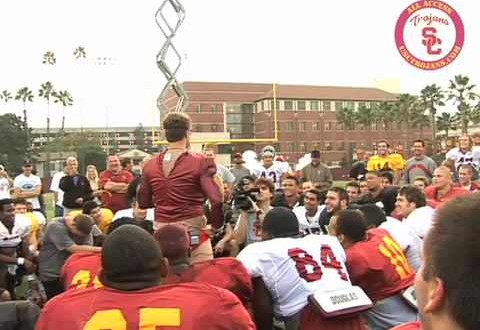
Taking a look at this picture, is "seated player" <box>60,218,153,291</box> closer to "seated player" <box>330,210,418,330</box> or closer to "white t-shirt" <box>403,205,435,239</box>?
"seated player" <box>330,210,418,330</box>

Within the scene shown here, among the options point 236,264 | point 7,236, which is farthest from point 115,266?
point 7,236

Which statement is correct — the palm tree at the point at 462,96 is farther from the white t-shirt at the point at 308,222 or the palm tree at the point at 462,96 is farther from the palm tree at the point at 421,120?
the white t-shirt at the point at 308,222

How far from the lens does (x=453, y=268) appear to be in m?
1.16

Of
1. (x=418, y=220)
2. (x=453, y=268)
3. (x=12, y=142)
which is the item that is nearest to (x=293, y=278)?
(x=418, y=220)

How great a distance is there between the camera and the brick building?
81938mm

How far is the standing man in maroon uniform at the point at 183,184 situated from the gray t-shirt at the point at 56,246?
2.05 metres

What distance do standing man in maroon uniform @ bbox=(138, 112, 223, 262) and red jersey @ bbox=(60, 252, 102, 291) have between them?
29.3 inches

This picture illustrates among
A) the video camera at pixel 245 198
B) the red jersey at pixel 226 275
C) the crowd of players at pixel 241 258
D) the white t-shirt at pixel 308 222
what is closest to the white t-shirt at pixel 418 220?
the crowd of players at pixel 241 258

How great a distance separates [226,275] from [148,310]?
1386 millimetres

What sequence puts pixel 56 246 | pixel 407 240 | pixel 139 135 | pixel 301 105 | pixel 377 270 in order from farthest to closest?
pixel 139 135
pixel 301 105
pixel 56 246
pixel 407 240
pixel 377 270

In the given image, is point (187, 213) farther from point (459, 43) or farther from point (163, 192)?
point (459, 43)

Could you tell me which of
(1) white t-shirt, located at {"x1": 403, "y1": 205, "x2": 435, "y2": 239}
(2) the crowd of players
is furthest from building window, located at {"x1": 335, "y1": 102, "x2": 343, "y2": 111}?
(1) white t-shirt, located at {"x1": 403, "y1": 205, "x2": 435, "y2": 239}

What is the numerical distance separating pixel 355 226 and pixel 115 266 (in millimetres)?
2425

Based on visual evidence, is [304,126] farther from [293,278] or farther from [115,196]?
[293,278]
